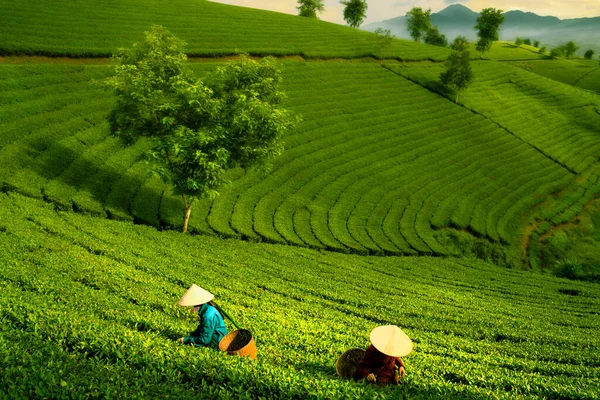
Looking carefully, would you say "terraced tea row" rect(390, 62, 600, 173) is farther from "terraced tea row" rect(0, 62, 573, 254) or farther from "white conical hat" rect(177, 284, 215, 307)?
"white conical hat" rect(177, 284, 215, 307)

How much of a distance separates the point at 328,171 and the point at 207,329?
27.5m

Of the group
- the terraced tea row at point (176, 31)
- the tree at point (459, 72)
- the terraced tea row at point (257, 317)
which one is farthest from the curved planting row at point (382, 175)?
the terraced tea row at point (176, 31)

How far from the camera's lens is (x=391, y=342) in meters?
7.09

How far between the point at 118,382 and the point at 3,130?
26.4m

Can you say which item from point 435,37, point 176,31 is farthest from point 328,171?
point 435,37

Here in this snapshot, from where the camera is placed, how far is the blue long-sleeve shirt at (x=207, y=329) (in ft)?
26.6

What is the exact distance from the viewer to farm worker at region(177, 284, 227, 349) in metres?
7.95

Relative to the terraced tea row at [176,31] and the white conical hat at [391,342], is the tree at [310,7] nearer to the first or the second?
the terraced tea row at [176,31]

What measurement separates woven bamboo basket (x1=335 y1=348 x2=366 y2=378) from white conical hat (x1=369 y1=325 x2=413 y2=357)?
1.05m

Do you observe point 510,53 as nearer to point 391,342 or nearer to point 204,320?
point 391,342

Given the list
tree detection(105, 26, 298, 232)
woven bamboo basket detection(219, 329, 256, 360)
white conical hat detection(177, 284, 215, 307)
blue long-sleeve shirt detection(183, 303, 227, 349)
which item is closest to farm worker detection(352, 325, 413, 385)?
woven bamboo basket detection(219, 329, 256, 360)

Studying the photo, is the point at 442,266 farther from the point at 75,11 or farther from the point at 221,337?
the point at 75,11

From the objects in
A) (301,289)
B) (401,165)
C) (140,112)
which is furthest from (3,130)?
(401,165)

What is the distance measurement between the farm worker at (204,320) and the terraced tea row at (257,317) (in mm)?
792
